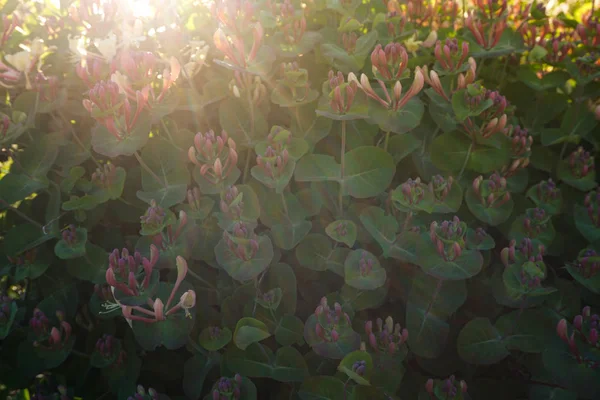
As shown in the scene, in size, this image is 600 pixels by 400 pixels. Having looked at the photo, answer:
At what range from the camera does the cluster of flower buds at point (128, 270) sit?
123cm

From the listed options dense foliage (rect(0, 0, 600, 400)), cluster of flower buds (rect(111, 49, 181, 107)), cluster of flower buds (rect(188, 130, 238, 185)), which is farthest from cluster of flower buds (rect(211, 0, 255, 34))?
cluster of flower buds (rect(188, 130, 238, 185))

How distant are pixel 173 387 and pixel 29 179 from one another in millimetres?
821

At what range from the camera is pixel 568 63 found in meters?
1.80

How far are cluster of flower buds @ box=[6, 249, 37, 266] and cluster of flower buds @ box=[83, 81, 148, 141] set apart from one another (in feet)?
1.95

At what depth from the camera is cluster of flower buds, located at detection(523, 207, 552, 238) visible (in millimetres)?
1506

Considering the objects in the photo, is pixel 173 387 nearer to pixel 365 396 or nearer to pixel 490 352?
pixel 365 396

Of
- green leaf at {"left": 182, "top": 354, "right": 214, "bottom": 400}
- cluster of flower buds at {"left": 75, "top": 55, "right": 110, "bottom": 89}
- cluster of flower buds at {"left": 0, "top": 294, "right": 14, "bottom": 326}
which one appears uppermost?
cluster of flower buds at {"left": 75, "top": 55, "right": 110, "bottom": 89}

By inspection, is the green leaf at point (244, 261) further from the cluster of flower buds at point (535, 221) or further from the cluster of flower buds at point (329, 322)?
the cluster of flower buds at point (535, 221)

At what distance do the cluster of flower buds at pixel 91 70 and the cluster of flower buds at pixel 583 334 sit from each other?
138 cm

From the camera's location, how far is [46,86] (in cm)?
165

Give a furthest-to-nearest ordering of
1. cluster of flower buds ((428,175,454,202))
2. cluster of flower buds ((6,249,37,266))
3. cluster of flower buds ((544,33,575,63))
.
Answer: cluster of flower buds ((544,33,575,63))
cluster of flower buds ((6,249,37,266))
cluster of flower buds ((428,175,454,202))

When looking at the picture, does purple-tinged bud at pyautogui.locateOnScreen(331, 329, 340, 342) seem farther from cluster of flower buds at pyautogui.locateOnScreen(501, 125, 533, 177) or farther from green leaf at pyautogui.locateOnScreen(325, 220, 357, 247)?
cluster of flower buds at pyautogui.locateOnScreen(501, 125, 533, 177)

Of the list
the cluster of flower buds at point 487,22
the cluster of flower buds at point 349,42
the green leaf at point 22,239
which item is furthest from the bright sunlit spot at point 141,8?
the cluster of flower buds at point 487,22

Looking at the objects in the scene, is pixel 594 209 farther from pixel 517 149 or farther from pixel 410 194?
pixel 410 194
